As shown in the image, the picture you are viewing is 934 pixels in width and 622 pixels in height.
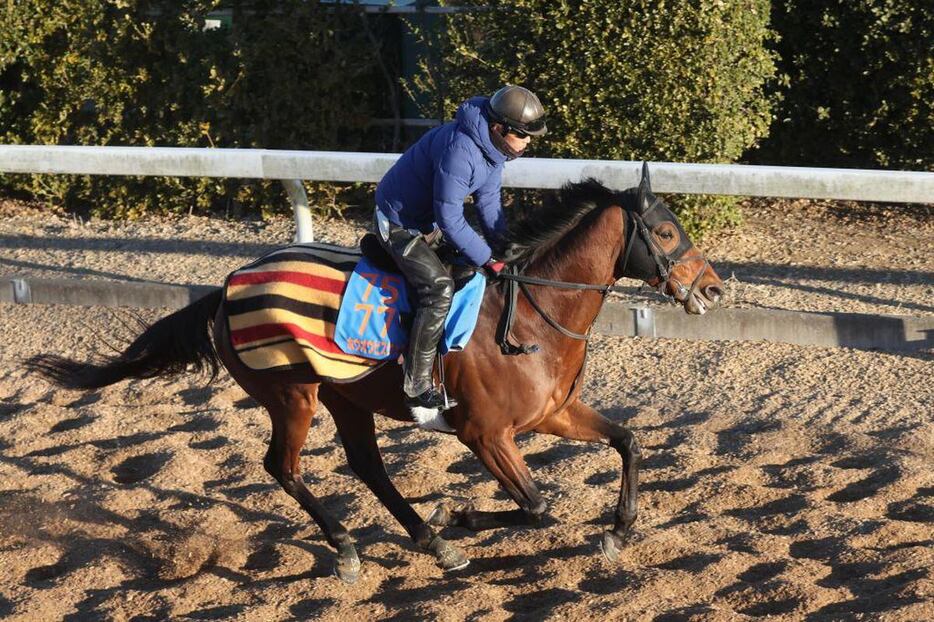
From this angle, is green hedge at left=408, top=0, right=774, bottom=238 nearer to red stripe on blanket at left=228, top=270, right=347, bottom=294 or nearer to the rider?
the rider

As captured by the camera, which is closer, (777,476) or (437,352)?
(437,352)

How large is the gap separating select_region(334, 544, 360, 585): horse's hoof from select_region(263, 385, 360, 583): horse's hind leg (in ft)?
0.20

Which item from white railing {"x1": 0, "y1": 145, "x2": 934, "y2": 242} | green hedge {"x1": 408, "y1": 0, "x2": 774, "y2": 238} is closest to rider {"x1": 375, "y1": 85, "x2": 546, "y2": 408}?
white railing {"x1": 0, "y1": 145, "x2": 934, "y2": 242}

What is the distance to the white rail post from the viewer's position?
8383 millimetres

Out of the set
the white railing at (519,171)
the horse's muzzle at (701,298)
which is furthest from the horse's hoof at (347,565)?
the white railing at (519,171)

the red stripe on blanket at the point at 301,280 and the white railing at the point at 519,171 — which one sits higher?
the white railing at the point at 519,171

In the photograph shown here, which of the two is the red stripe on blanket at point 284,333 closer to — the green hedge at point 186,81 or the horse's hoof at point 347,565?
the horse's hoof at point 347,565

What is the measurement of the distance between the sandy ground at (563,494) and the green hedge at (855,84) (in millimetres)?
1136

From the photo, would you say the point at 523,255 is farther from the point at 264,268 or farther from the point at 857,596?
the point at 857,596

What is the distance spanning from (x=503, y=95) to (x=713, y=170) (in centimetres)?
303

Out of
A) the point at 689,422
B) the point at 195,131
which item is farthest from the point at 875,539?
the point at 195,131

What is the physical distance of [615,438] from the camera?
5422 millimetres

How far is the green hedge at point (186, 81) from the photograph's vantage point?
408 inches

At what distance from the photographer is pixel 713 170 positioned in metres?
7.64
